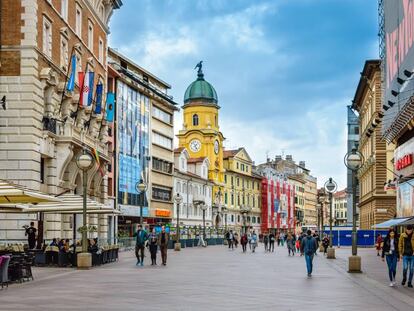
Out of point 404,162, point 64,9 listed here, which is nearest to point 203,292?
point 64,9

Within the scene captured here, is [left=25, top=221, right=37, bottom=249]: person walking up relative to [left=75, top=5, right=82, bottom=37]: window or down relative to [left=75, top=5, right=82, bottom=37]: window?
down

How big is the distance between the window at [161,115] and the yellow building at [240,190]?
91.9 feet

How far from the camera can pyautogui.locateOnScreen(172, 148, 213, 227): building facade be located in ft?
332

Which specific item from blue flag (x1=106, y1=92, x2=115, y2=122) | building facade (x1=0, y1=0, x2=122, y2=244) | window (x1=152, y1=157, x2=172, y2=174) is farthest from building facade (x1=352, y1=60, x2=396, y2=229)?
building facade (x1=0, y1=0, x2=122, y2=244)

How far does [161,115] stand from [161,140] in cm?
314

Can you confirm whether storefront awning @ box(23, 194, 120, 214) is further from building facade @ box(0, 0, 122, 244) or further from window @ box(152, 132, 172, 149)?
window @ box(152, 132, 172, 149)

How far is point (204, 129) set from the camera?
117 meters

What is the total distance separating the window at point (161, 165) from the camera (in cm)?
9153

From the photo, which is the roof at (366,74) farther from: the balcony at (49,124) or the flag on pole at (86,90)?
the balcony at (49,124)

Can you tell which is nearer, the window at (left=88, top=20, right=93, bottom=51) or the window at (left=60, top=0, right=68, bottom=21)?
the window at (left=60, top=0, right=68, bottom=21)

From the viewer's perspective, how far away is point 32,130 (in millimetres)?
35438

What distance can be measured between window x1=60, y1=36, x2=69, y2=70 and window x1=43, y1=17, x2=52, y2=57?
2.31m

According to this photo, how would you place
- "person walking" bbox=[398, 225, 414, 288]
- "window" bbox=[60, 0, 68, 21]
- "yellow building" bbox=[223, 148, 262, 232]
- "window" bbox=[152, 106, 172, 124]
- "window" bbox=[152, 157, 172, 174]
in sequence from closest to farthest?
"person walking" bbox=[398, 225, 414, 288] < "window" bbox=[60, 0, 68, 21] < "window" bbox=[152, 157, 172, 174] < "window" bbox=[152, 106, 172, 124] < "yellow building" bbox=[223, 148, 262, 232]

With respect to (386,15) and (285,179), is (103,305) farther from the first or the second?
(285,179)
